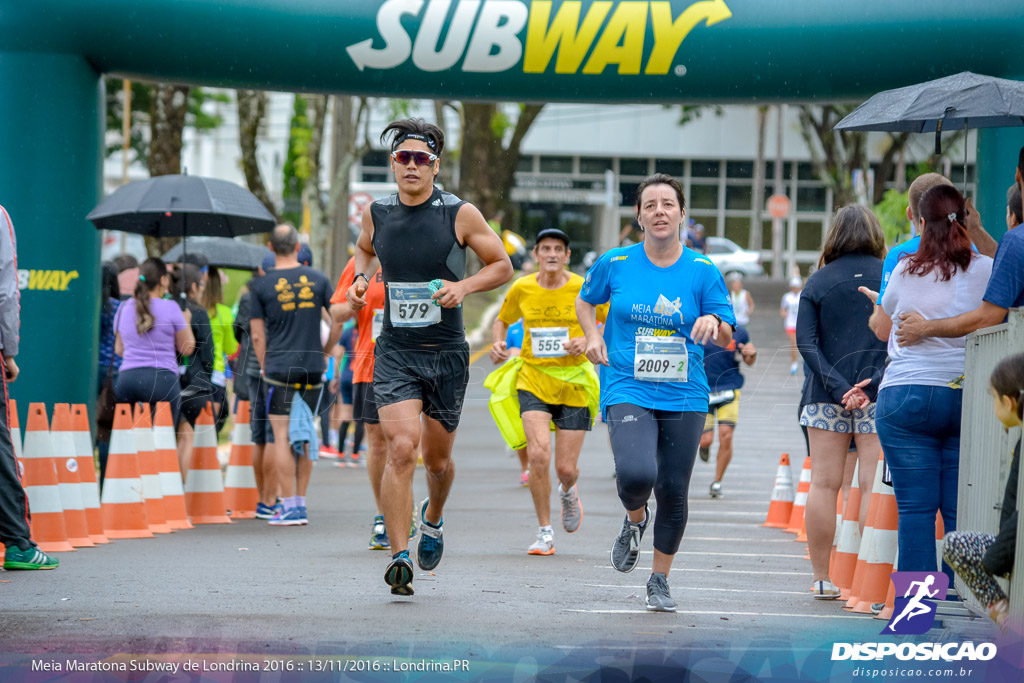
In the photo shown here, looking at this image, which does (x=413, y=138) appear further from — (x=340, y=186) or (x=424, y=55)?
(x=340, y=186)

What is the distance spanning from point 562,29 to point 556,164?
5.30 meters

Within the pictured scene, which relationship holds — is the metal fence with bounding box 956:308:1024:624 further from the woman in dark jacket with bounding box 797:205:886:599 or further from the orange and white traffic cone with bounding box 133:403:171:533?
the orange and white traffic cone with bounding box 133:403:171:533

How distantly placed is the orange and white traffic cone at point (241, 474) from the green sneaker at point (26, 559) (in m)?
3.23

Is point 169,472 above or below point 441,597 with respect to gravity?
above

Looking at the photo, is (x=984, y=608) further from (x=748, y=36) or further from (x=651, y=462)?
(x=748, y=36)

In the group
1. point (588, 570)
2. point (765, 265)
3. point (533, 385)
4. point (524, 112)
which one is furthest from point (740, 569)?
point (765, 265)

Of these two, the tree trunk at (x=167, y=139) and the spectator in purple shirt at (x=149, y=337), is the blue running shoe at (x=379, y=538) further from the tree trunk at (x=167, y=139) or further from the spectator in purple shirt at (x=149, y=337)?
the tree trunk at (x=167, y=139)

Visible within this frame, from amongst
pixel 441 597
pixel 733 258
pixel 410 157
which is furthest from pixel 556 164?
pixel 733 258

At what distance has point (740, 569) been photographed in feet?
26.8

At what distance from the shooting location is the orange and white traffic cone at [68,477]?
8.42 m

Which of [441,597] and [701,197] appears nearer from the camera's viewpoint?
[441,597]

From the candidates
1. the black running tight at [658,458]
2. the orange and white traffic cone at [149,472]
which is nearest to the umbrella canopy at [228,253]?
the orange and white traffic cone at [149,472]

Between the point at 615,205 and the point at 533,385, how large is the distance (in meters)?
2.12
